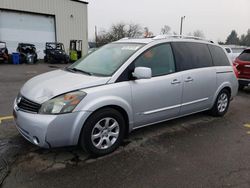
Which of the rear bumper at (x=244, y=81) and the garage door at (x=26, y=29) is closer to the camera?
the rear bumper at (x=244, y=81)

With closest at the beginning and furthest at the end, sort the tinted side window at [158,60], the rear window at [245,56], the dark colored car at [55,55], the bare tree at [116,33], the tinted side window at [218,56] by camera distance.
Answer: the tinted side window at [158,60]
the tinted side window at [218,56]
the rear window at [245,56]
the dark colored car at [55,55]
the bare tree at [116,33]

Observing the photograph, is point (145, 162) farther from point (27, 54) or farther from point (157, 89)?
point (27, 54)

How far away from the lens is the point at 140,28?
5469cm

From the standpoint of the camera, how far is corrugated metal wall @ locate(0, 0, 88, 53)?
20.1 m

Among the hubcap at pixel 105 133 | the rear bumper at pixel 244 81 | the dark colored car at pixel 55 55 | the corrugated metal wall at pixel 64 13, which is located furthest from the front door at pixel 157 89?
the corrugated metal wall at pixel 64 13

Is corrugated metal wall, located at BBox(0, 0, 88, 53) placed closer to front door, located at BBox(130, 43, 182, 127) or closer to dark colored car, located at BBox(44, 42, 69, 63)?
dark colored car, located at BBox(44, 42, 69, 63)

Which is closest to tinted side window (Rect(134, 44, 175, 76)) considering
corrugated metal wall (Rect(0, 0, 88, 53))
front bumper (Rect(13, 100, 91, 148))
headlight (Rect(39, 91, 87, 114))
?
headlight (Rect(39, 91, 87, 114))

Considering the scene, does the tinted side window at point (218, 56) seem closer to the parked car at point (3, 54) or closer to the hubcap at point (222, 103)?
the hubcap at point (222, 103)

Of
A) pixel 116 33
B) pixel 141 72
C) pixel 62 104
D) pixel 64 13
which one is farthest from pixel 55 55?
pixel 116 33

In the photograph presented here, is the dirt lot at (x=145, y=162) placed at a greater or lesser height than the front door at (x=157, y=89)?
lesser

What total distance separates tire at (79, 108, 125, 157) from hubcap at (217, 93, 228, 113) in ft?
8.65

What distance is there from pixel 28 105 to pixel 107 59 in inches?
56.3

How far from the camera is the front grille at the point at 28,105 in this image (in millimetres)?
2832

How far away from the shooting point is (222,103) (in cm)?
502
